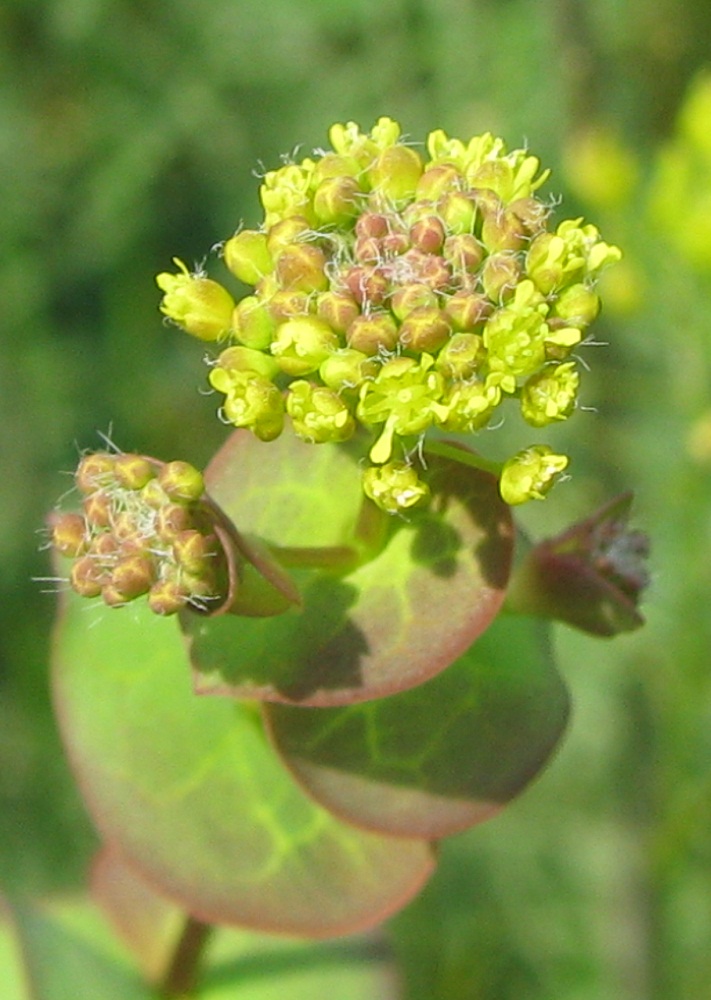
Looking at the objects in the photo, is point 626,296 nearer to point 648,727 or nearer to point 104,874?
point 648,727

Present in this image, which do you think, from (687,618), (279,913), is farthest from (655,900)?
(279,913)

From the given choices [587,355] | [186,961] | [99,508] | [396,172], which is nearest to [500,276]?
[396,172]

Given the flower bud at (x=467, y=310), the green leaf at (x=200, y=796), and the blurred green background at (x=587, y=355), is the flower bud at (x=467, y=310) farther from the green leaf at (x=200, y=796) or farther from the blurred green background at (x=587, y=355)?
the blurred green background at (x=587, y=355)

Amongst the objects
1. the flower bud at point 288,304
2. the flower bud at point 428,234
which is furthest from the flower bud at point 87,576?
the flower bud at point 428,234

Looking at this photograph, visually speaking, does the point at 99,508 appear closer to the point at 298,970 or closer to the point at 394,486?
the point at 394,486

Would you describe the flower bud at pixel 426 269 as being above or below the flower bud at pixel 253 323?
above

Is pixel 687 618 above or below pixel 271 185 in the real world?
below

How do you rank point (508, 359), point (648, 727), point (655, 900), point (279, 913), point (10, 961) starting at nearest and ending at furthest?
point (508, 359), point (279, 913), point (10, 961), point (655, 900), point (648, 727)

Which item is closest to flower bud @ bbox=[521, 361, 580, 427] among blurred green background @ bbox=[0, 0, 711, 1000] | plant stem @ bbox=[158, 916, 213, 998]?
plant stem @ bbox=[158, 916, 213, 998]
